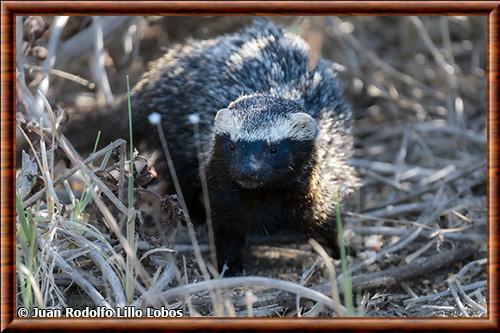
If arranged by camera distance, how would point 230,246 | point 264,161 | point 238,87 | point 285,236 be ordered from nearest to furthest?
point 264,161, point 230,246, point 285,236, point 238,87

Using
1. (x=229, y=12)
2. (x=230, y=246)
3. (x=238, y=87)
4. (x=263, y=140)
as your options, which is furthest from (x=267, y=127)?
(x=238, y=87)

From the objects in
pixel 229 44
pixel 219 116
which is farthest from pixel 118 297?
pixel 229 44

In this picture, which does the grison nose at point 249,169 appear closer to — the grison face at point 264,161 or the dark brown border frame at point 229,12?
the grison face at point 264,161

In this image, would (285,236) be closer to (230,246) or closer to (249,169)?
(230,246)

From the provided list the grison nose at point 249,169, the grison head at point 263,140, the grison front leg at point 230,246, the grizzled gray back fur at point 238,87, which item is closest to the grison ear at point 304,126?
the grison head at point 263,140

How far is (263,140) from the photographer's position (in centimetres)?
427

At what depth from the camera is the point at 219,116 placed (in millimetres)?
4426

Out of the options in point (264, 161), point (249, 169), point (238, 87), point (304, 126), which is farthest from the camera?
point (238, 87)

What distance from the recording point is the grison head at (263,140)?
13.9 feet

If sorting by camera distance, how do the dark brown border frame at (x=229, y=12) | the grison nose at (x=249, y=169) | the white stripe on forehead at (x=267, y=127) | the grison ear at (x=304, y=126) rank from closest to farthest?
the dark brown border frame at (x=229, y=12) → the grison nose at (x=249, y=169) → the white stripe on forehead at (x=267, y=127) → the grison ear at (x=304, y=126)

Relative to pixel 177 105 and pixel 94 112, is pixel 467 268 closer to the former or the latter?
pixel 177 105

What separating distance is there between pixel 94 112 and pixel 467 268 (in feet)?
9.05

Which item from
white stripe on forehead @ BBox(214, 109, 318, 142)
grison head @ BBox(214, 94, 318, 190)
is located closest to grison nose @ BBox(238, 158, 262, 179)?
grison head @ BBox(214, 94, 318, 190)

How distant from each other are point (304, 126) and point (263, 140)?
0.92ft
